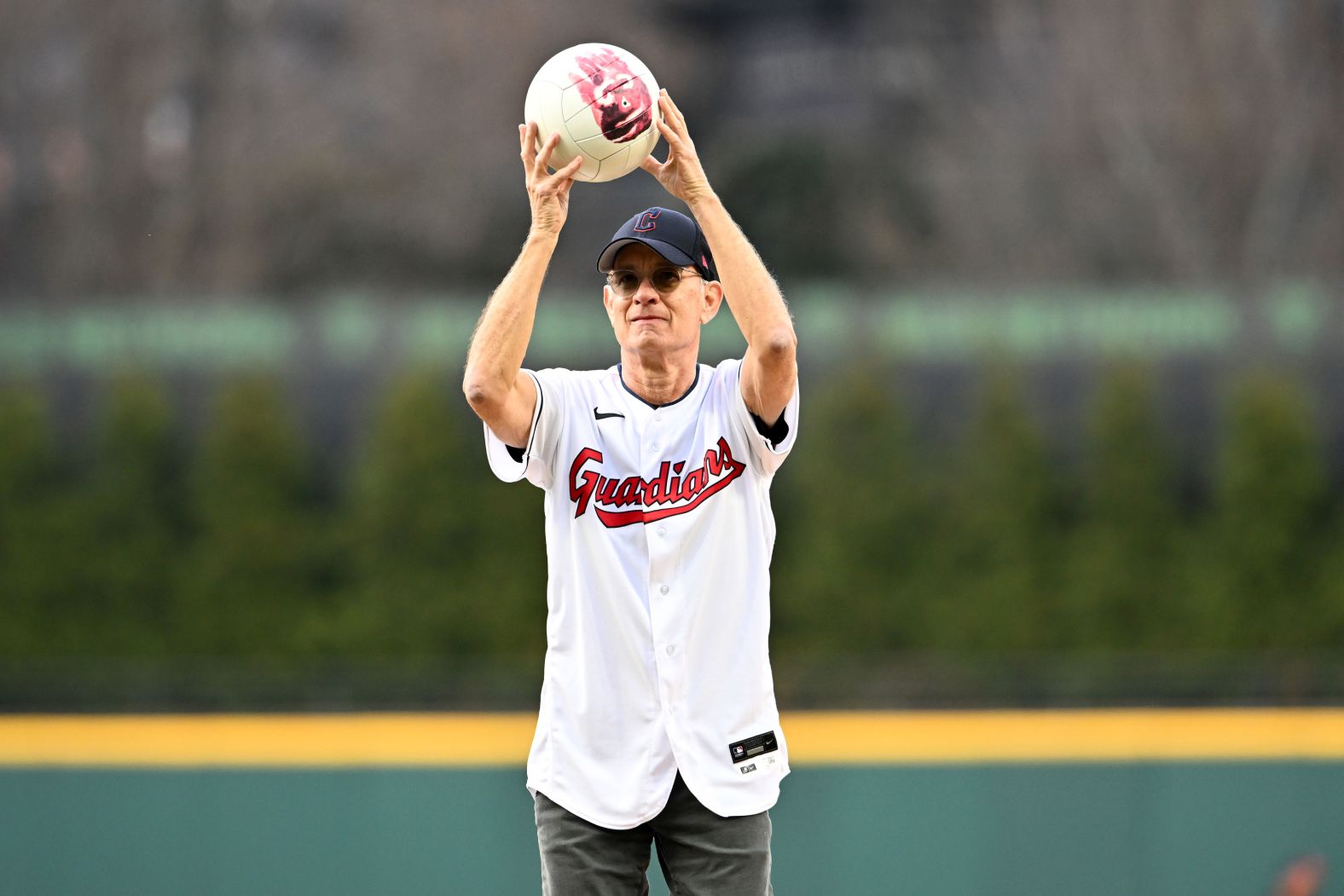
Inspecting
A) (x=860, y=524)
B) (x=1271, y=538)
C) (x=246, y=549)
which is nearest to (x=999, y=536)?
(x=860, y=524)

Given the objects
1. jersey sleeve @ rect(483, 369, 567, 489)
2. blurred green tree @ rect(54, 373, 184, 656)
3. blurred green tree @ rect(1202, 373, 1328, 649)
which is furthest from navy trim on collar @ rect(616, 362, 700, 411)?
blurred green tree @ rect(54, 373, 184, 656)

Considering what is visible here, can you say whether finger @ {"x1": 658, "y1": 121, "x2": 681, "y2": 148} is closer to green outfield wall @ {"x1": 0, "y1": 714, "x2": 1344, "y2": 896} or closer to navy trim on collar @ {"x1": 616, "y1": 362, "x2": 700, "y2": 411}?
navy trim on collar @ {"x1": 616, "y1": 362, "x2": 700, "y2": 411}

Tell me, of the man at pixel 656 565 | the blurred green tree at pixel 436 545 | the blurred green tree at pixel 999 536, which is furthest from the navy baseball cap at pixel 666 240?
the blurred green tree at pixel 999 536

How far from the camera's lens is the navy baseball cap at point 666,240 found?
3.80 m

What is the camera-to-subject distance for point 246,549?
504 inches

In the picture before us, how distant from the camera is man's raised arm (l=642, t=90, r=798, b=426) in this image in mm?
3709

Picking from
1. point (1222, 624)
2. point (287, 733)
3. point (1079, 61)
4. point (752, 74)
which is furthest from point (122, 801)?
point (752, 74)

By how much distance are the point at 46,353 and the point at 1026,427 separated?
26.3 ft

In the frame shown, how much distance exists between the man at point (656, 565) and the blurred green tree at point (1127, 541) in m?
8.77

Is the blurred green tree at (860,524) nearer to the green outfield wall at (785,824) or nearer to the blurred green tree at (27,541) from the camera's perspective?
the green outfield wall at (785,824)

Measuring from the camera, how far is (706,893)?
148 inches

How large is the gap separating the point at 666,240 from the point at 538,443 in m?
0.57

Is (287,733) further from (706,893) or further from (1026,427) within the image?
(1026,427)

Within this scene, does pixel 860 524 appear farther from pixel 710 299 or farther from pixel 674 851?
pixel 674 851
